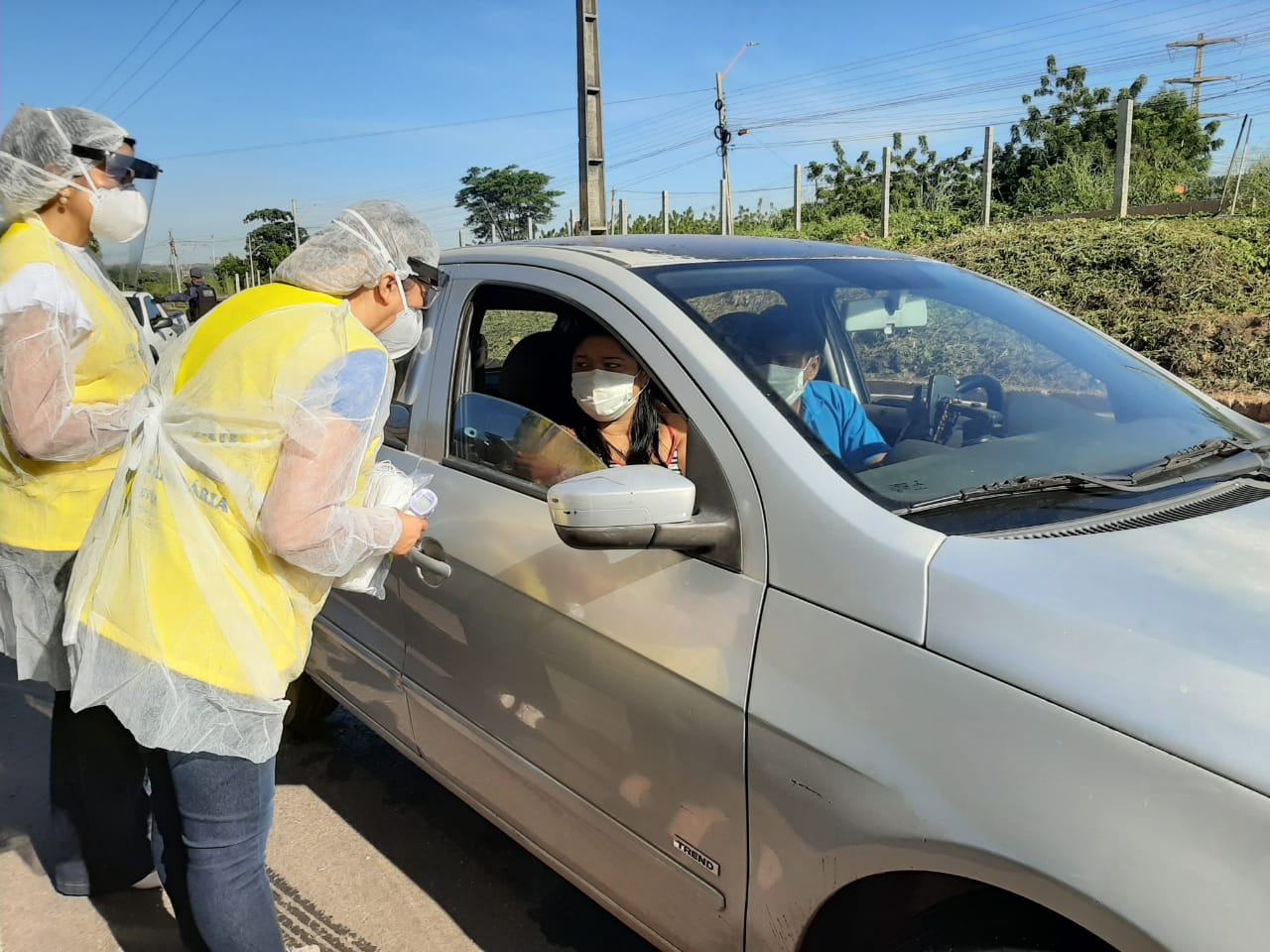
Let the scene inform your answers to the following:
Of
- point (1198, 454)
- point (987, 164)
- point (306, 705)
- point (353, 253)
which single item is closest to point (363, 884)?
point (306, 705)

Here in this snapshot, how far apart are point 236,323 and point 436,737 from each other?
1.16 meters

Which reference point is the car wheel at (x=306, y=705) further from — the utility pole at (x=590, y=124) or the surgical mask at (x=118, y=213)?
the utility pole at (x=590, y=124)

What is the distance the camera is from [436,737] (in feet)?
7.67

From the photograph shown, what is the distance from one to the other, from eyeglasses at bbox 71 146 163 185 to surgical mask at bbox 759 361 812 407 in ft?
5.88

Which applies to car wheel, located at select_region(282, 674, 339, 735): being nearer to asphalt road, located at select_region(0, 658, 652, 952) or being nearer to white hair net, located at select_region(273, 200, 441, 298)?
asphalt road, located at select_region(0, 658, 652, 952)

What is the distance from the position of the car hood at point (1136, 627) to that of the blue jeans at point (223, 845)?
4.29 feet

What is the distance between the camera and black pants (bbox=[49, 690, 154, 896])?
2.42 metres

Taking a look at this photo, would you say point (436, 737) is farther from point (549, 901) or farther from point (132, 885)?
point (132, 885)

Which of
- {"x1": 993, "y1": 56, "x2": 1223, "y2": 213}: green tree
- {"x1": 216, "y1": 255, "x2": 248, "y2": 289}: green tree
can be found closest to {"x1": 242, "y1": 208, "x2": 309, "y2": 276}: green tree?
{"x1": 216, "y1": 255, "x2": 248, "y2": 289}: green tree

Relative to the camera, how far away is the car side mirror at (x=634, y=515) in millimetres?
1586

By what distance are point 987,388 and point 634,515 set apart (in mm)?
1062

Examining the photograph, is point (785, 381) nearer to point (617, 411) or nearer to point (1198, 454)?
point (617, 411)

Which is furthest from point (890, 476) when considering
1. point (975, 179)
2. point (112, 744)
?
point (975, 179)

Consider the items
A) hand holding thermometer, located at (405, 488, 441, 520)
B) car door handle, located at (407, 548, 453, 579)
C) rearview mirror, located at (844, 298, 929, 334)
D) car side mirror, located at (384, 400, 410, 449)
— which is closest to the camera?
hand holding thermometer, located at (405, 488, 441, 520)
